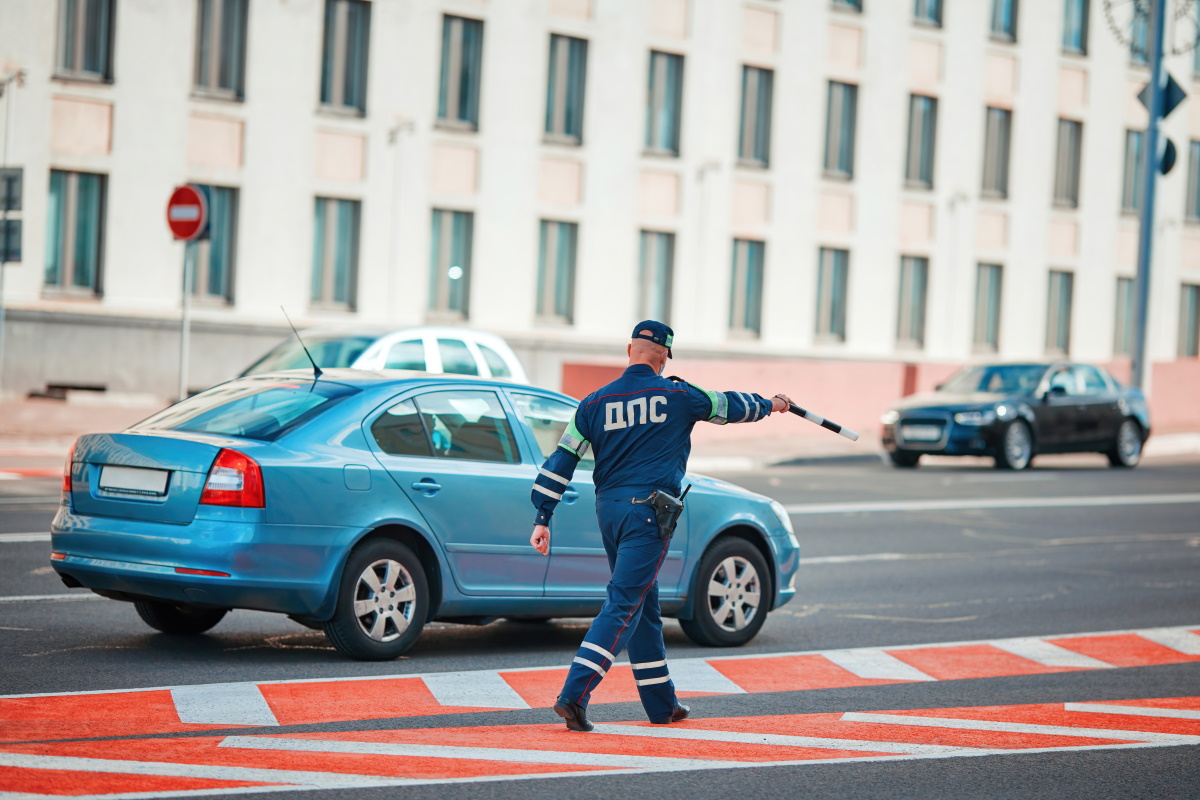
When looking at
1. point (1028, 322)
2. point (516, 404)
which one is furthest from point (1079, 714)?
point (1028, 322)

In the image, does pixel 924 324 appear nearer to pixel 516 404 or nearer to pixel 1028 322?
pixel 1028 322

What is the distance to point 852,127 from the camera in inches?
1347

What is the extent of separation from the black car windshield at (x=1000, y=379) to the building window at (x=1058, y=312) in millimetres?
13889

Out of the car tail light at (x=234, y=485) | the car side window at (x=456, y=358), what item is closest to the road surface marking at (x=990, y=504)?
the car side window at (x=456, y=358)

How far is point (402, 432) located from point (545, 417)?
101 cm

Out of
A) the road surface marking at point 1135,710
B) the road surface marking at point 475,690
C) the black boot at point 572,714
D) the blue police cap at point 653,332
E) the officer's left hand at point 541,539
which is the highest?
the blue police cap at point 653,332

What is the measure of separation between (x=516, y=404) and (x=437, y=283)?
20.2m

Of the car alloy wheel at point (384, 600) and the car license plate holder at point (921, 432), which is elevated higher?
the car license plate holder at point (921, 432)

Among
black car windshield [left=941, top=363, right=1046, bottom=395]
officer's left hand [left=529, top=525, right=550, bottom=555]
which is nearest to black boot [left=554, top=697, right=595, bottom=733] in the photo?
officer's left hand [left=529, top=525, right=550, bottom=555]

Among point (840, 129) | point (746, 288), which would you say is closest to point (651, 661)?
point (746, 288)

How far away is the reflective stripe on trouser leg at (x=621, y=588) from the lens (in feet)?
22.2

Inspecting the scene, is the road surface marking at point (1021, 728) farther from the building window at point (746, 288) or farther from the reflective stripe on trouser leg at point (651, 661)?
the building window at point (746, 288)

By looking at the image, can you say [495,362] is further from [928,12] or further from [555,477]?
[928,12]

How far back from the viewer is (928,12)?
3519cm
